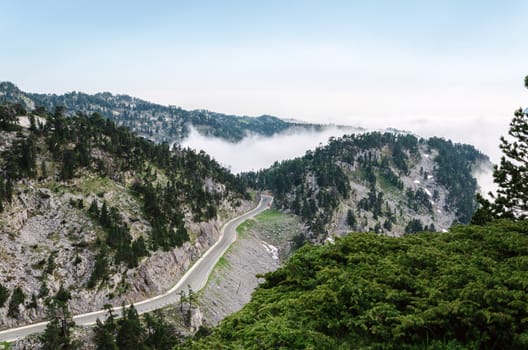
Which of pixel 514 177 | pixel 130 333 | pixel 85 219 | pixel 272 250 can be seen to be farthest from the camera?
pixel 272 250

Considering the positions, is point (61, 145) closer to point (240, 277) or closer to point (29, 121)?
point (29, 121)

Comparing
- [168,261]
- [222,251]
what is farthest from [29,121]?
[222,251]

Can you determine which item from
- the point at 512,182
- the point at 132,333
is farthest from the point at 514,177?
the point at 132,333

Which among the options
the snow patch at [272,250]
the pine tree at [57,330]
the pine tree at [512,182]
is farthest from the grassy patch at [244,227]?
the pine tree at [512,182]

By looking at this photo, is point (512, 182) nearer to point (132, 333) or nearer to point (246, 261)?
point (132, 333)

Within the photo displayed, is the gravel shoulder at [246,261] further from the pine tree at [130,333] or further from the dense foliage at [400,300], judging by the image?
the dense foliage at [400,300]

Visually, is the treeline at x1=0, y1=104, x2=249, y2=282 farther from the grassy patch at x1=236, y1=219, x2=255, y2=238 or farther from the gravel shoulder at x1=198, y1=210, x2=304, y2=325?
the gravel shoulder at x1=198, y1=210, x2=304, y2=325
